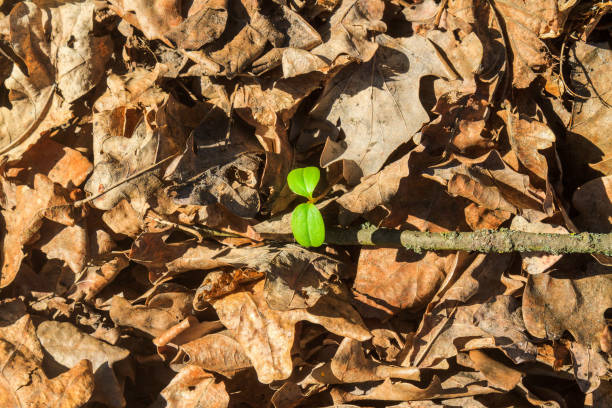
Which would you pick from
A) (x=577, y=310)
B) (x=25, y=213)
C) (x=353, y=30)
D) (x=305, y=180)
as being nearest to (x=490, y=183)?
(x=577, y=310)

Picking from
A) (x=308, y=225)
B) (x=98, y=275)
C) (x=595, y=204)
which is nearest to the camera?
(x=308, y=225)

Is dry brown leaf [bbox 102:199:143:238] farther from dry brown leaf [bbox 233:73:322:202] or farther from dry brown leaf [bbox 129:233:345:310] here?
dry brown leaf [bbox 233:73:322:202]

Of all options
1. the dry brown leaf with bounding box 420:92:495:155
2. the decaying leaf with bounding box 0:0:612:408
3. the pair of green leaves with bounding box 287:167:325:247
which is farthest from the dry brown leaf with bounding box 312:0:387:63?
the pair of green leaves with bounding box 287:167:325:247

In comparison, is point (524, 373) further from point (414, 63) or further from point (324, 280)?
point (414, 63)

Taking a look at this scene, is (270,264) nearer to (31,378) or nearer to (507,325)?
(507,325)

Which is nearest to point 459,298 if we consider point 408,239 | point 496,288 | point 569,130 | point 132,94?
point 496,288

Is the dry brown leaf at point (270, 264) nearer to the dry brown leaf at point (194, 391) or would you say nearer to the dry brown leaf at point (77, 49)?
the dry brown leaf at point (194, 391)
